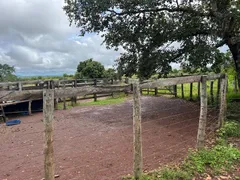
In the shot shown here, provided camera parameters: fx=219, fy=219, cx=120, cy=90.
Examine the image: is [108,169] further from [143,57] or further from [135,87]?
[143,57]

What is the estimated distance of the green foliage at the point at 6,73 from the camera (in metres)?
18.3

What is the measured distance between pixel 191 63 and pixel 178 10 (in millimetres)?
2593

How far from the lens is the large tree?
8477mm

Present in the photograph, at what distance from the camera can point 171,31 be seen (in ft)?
29.5

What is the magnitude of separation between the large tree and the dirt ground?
243 cm

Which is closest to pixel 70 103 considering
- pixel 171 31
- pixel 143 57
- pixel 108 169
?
pixel 143 57

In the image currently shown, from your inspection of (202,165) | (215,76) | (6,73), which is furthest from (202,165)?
(6,73)

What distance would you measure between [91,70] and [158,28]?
529 inches

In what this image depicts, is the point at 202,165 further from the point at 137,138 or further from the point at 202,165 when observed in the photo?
the point at 137,138

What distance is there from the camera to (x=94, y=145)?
242 inches

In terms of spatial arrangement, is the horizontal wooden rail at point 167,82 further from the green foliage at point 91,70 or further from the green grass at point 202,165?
the green foliage at point 91,70

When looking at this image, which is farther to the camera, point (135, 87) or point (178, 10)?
point (178, 10)

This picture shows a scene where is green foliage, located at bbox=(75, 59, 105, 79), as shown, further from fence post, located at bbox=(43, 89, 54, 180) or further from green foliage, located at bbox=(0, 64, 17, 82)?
fence post, located at bbox=(43, 89, 54, 180)

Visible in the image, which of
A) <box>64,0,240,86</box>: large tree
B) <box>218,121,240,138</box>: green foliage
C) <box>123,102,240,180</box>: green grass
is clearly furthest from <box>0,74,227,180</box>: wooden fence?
<box>64,0,240,86</box>: large tree
